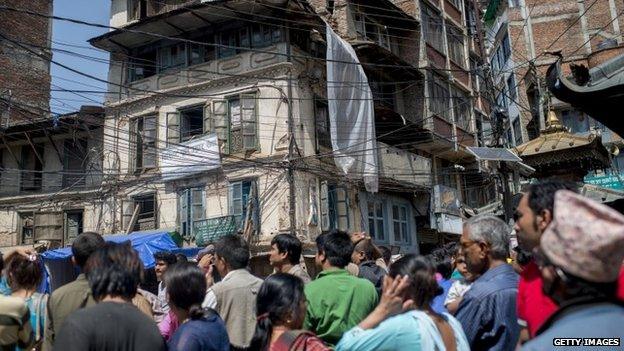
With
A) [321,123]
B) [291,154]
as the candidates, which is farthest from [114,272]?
[321,123]

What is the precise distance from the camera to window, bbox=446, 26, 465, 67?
25828 mm

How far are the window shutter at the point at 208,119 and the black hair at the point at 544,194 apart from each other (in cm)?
1616

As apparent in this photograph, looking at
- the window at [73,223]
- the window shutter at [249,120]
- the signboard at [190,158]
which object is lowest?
the window at [73,223]

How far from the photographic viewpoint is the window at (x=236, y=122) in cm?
1756

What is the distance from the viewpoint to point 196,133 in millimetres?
18922

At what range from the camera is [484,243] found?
3488mm

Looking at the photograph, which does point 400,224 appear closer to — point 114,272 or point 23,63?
point 23,63

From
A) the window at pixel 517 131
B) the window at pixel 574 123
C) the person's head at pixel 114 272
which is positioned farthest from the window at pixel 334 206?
the window at pixel 517 131

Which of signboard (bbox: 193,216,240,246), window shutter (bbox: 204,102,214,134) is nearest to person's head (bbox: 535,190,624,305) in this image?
signboard (bbox: 193,216,240,246)

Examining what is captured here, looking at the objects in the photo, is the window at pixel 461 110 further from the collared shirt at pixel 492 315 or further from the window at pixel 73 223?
the collared shirt at pixel 492 315

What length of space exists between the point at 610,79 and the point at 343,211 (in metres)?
14.1

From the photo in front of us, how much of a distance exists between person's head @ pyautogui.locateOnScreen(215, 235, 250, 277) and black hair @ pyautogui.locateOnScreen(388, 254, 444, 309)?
1.94 meters

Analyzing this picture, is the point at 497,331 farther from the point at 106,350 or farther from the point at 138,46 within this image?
the point at 138,46

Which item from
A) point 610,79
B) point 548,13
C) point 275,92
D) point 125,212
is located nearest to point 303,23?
point 275,92
